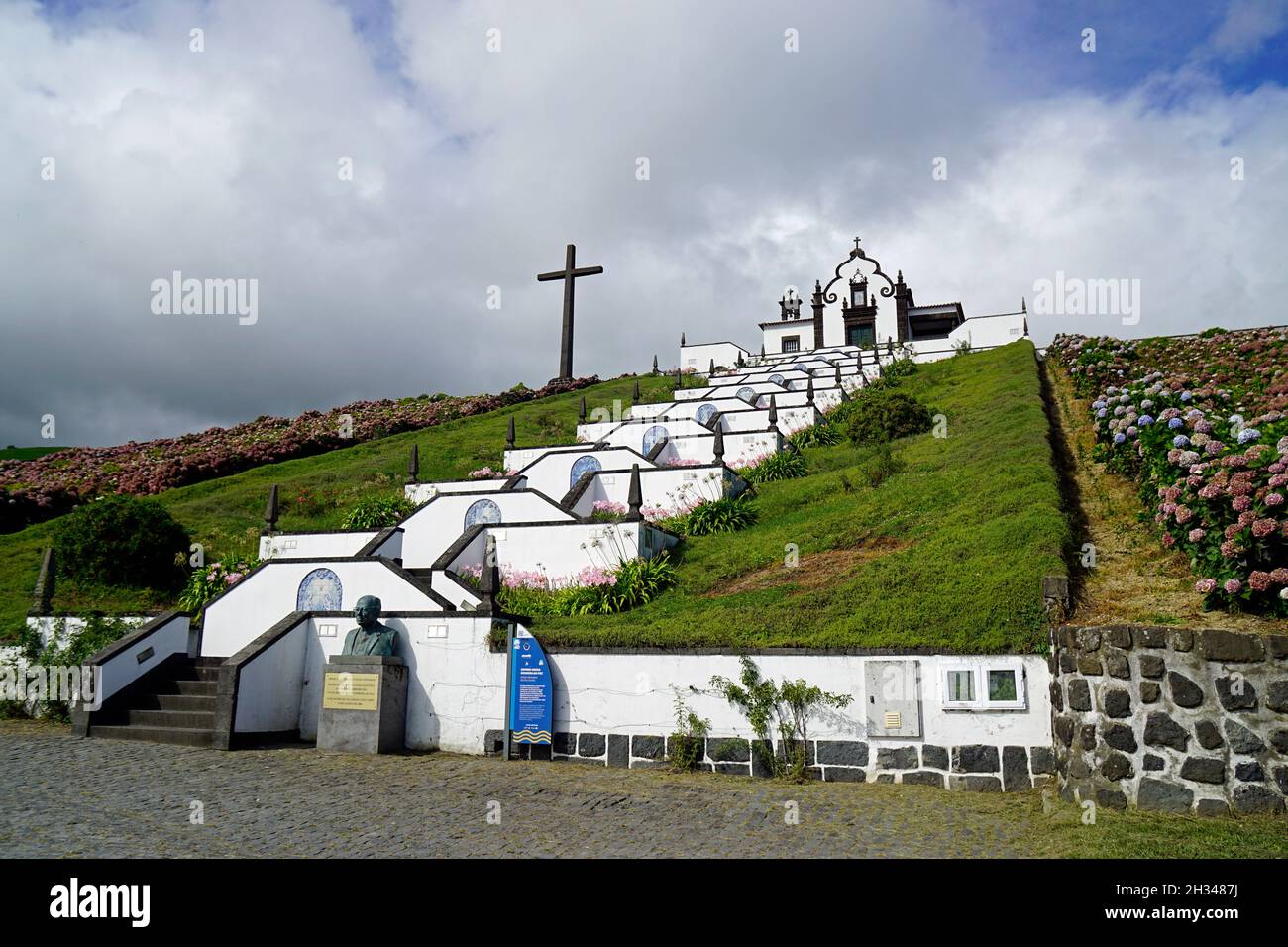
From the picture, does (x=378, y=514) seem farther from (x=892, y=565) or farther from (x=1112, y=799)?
(x=1112, y=799)

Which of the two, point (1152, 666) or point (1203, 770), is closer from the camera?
point (1203, 770)

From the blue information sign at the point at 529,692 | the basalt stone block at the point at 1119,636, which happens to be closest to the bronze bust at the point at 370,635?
the blue information sign at the point at 529,692

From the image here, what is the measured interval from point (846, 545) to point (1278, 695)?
294 inches

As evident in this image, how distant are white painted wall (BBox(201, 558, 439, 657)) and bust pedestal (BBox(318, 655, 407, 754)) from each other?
101 inches

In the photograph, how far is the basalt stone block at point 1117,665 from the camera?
8172 millimetres

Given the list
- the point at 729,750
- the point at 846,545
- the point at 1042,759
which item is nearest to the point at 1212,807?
the point at 1042,759

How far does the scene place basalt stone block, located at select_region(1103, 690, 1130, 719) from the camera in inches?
319

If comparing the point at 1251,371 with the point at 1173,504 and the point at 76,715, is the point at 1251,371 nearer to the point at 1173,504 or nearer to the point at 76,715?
the point at 1173,504

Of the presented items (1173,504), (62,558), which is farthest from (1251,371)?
(62,558)

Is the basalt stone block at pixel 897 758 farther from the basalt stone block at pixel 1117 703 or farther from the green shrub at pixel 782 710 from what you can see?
the basalt stone block at pixel 1117 703

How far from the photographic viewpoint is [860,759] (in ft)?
32.8

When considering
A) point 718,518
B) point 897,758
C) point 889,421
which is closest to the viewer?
point 897,758

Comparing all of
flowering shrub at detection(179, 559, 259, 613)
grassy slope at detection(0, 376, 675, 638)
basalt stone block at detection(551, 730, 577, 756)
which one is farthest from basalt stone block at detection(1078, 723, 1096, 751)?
grassy slope at detection(0, 376, 675, 638)

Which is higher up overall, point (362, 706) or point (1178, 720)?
point (1178, 720)
